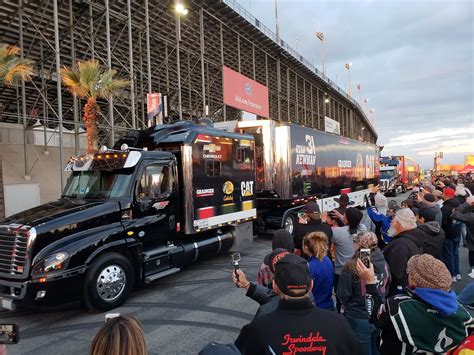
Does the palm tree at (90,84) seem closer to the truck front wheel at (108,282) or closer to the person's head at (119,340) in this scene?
the truck front wheel at (108,282)

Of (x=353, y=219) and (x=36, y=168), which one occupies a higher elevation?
(x=36, y=168)

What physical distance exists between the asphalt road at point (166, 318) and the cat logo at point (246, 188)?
231 centimetres

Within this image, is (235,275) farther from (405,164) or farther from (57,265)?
(405,164)

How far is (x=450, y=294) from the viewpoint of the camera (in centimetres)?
231

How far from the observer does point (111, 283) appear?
5906 mm

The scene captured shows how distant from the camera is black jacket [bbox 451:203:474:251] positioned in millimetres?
6012

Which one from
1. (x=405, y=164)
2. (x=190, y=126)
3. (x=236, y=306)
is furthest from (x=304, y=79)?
(x=236, y=306)

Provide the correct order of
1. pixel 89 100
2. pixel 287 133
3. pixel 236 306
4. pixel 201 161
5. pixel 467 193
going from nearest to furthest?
pixel 236 306 → pixel 467 193 → pixel 201 161 → pixel 287 133 → pixel 89 100

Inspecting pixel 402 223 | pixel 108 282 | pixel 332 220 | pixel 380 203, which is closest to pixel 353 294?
pixel 402 223

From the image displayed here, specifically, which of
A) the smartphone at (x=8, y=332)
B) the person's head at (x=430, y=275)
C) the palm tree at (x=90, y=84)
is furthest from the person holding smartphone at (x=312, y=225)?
the palm tree at (x=90, y=84)

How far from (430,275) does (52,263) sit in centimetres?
478

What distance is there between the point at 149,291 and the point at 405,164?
3847 cm

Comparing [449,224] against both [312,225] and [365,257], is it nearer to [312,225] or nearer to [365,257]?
[312,225]

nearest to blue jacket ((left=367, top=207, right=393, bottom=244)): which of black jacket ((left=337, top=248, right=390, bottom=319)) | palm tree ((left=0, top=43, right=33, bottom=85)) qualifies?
black jacket ((left=337, top=248, right=390, bottom=319))
